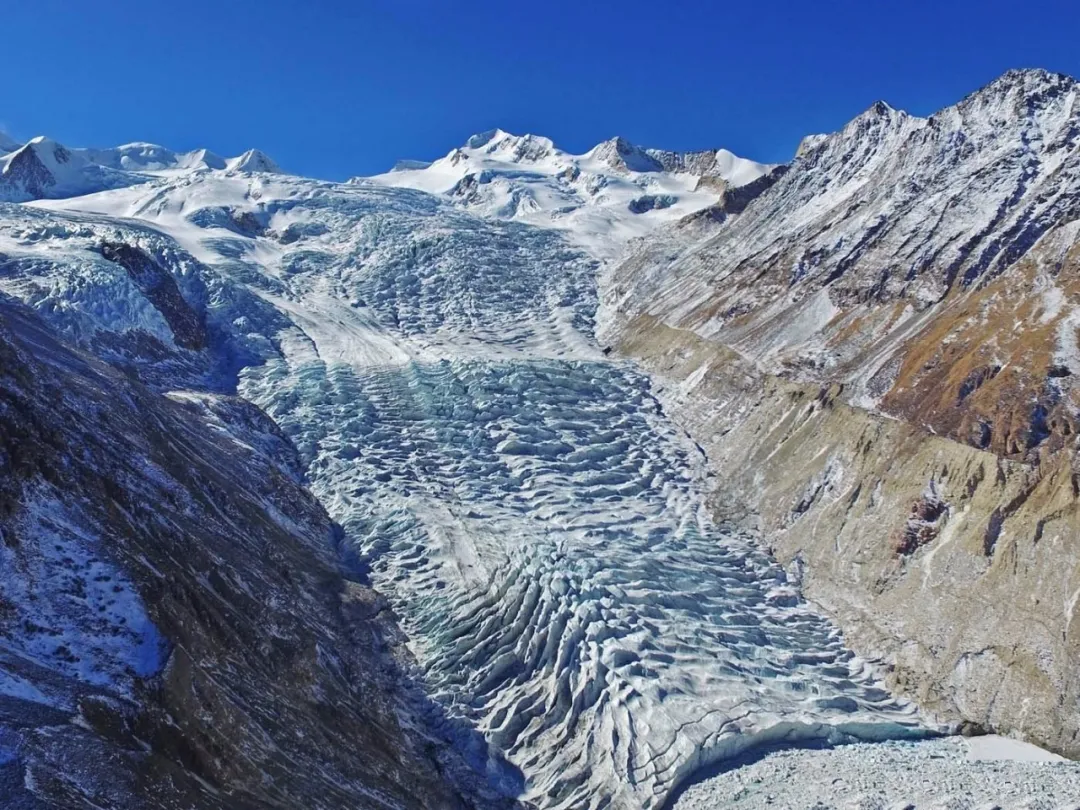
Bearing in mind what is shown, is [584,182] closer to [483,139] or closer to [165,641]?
[483,139]

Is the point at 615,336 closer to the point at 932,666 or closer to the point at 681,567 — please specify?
the point at 681,567

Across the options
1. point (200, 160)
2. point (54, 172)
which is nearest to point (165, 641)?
point (54, 172)

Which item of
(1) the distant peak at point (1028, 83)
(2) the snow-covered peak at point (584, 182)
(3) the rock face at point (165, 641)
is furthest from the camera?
(2) the snow-covered peak at point (584, 182)

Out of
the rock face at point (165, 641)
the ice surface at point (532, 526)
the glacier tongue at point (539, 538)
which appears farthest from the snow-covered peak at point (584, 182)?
the rock face at point (165, 641)

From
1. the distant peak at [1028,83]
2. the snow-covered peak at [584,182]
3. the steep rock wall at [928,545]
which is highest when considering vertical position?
the snow-covered peak at [584,182]

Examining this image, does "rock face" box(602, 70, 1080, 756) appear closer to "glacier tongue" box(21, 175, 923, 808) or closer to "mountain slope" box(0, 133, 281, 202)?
"glacier tongue" box(21, 175, 923, 808)

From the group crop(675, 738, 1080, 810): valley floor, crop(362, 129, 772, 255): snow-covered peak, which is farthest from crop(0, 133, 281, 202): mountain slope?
crop(675, 738, 1080, 810): valley floor

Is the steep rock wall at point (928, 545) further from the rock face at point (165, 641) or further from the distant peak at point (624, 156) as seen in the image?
the distant peak at point (624, 156)
